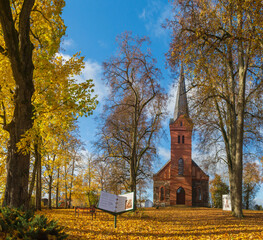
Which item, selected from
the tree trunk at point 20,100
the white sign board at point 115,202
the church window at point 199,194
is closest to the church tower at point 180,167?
the church window at point 199,194

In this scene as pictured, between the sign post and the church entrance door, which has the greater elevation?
the sign post

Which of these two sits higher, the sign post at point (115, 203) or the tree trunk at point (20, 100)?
the tree trunk at point (20, 100)

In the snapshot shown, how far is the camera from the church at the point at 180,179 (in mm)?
42938

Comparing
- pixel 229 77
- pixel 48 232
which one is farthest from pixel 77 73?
pixel 229 77

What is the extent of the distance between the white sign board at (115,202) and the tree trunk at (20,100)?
299cm

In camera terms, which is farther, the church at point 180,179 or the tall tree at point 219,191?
the church at point 180,179

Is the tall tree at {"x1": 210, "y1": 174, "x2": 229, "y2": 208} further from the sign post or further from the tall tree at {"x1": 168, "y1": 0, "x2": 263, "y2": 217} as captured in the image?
the sign post

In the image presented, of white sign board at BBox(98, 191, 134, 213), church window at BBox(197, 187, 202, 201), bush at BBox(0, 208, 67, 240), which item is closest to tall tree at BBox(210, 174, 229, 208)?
church window at BBox(197, 187, 202, 201)

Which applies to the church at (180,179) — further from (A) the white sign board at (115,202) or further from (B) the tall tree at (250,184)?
(A) the white sign board at (115,202)

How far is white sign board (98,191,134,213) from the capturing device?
402 inches

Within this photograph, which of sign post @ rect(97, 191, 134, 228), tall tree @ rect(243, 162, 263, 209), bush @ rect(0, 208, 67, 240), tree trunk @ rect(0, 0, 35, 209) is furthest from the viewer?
tall tree @ rect(243, 162, 263, 209)

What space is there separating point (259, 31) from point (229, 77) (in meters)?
8.36

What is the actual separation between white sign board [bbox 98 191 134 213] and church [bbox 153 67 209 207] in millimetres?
32490

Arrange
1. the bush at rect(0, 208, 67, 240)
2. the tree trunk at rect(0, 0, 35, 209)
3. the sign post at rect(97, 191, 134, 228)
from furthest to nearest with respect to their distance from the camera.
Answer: the sign post at rect(97, 191, 134, 228) → the tree trunk at rect(0, 0, 35, 209) → the bush at rect(0, 208, 67, 240)
